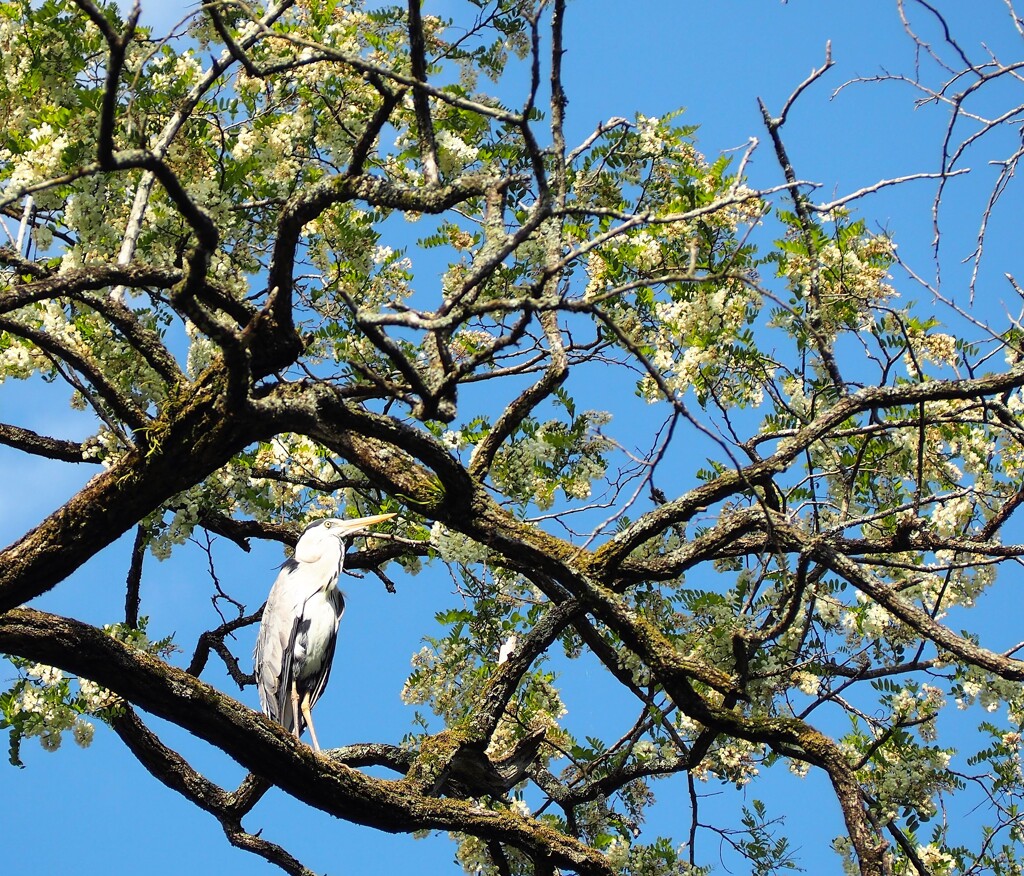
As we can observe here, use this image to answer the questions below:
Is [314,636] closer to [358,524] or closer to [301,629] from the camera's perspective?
[301,629]

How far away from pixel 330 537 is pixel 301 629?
1.55ft

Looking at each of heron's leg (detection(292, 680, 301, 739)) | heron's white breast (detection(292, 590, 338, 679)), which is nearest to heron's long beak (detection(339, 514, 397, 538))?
heron's white breast (detection(292, 590, 338, 679))

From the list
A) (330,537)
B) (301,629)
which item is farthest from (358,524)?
(301,629)

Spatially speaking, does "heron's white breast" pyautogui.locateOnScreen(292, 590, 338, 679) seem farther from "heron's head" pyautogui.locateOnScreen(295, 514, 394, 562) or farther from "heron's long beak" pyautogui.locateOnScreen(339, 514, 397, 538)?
"heron's long beak" pyautogui.locateOnScreen(339, 514, 397, 538)

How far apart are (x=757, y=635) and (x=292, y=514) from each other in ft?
10.7

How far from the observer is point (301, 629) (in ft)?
17.6

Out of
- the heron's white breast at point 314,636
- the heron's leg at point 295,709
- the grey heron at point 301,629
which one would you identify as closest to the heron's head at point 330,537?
the grey heron at point 301,629

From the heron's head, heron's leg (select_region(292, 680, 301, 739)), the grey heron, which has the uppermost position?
the heron's head

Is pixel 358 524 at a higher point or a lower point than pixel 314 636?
higher

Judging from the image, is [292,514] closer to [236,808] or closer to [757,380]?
[236,808]

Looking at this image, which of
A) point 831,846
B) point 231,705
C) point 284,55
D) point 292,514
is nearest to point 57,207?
point 284,55

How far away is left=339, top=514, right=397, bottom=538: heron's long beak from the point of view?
5391 mm

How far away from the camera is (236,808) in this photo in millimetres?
4699

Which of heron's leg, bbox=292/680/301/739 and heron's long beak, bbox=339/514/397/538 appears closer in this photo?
heron's leg, bbox=292/680/301/739
